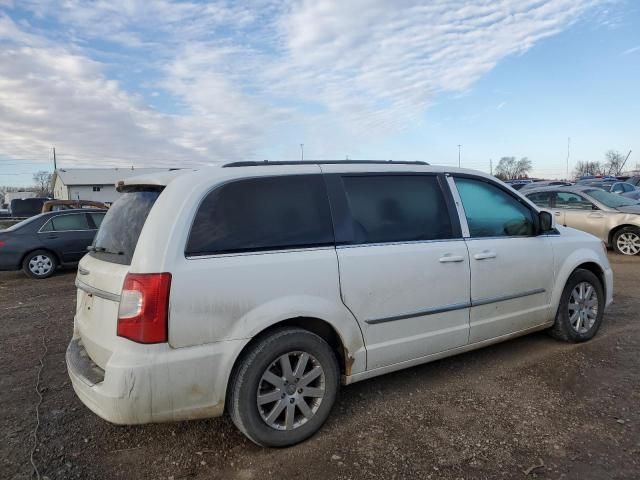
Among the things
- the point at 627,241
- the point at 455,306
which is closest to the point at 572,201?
the point at 627,241

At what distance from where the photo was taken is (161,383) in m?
2.57

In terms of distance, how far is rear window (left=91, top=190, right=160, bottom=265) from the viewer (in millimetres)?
2855

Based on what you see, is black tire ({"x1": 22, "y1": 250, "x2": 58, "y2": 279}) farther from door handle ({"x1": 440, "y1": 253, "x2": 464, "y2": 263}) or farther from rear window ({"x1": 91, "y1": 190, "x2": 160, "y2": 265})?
door handle ({"x1": 440, "y1": 253, "x2": 464, "y2": 263})

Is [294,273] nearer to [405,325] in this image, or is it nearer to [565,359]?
[405,325]

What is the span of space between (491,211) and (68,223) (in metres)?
9.13

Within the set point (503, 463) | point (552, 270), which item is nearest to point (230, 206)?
point (503, 463)

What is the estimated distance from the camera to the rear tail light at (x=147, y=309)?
8.34 ft

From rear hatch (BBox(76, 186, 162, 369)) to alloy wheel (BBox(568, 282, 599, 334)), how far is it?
156 inches

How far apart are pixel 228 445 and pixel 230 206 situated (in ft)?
5.02

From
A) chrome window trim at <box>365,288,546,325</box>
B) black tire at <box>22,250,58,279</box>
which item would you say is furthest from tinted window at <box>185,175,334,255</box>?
black tire at <box>22,250,58,279</box>

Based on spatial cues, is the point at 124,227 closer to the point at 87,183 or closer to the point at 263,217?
the point at 263,217

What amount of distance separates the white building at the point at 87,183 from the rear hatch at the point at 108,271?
5856 centimetres

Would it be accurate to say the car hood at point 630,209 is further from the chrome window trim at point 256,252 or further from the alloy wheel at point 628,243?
the chrome window trim at point 256,252

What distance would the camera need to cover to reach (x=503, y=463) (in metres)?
2.74
